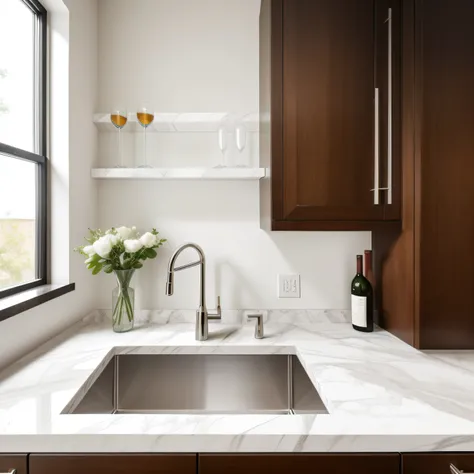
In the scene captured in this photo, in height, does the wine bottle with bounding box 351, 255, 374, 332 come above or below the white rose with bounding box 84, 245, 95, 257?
below

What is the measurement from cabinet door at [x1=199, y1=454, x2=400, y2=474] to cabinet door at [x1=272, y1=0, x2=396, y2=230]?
2.55 ft

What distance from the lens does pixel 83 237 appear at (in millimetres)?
1563

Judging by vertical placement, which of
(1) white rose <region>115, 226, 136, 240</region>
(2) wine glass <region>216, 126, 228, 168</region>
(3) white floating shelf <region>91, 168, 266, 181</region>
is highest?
(2) wine glass <region>216, 126, 228, 168</region>

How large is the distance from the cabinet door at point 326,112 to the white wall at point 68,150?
33.9 inches

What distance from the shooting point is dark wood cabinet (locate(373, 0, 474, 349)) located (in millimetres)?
1206

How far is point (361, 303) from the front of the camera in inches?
58.0

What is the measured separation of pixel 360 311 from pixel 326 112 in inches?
33.2

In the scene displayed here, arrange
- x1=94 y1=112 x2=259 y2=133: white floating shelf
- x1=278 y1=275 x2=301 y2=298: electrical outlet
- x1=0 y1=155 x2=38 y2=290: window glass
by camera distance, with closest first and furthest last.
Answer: x1=0 y1=155 x2=38 y2=290: window glass < x1=94 y1=112 x2=259 y2=133: white floating shelf < x1=278 y1=275 x2=301 y2=298: electrical outlet

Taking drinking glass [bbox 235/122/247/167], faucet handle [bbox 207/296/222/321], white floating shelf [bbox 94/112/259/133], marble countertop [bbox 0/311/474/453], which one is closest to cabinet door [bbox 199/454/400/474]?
marble countertop [bbox 0/311/474/453]

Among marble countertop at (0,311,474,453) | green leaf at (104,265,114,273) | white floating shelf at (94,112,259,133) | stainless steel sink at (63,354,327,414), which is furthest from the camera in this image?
white floating shelf at (94,112,259,133)

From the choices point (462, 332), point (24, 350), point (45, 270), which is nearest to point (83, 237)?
point (45, 270)

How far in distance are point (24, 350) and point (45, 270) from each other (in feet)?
1.21

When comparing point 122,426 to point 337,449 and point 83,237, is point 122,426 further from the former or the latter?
point 83,237

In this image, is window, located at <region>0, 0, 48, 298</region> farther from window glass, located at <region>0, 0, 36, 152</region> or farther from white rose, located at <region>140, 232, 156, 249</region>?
white rose, located at <region>140, 232, 156, 249</region>
